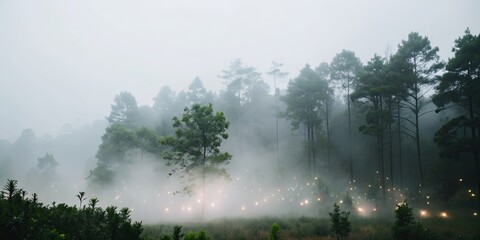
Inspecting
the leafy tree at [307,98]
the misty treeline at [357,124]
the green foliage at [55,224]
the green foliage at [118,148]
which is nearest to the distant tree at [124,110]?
the misty treeline at [357,124]

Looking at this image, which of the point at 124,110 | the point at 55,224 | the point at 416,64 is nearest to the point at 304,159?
the point at 416,64

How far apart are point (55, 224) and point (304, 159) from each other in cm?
4729

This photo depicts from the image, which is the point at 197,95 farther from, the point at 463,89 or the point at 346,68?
the point at 463,89

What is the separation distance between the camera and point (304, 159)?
50.5 m

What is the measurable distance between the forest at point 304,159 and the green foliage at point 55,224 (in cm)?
2

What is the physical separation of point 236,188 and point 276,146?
63.8 feet

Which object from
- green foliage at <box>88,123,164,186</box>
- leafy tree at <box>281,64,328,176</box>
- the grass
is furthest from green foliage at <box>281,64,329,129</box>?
green foliage at <box>88,123,164,186</box>

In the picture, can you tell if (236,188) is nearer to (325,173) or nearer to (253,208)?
(253,208)

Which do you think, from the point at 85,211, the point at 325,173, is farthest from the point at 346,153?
the point at 85,211

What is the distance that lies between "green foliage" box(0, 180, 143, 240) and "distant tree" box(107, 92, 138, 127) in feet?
168

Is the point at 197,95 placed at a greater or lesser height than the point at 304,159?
greater

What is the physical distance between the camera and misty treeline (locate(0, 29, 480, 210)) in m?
27.7

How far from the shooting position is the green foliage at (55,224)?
367cm

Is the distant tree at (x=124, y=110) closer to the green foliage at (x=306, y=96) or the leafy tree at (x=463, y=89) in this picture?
the green foliage at (x=306, y=96)
